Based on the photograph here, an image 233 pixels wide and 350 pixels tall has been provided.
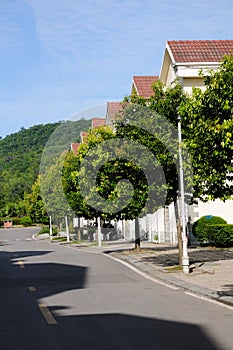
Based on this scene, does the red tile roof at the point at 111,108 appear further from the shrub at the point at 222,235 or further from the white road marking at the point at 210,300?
the white road marking at the point at 210,300

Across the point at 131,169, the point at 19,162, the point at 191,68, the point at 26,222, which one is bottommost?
the point at 26,222

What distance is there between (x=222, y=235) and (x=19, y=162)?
115507 millimetres

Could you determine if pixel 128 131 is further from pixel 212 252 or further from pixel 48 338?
pixel 48 338

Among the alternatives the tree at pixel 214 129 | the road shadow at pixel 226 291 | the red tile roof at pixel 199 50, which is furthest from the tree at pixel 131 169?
the tree at pixel 214 129

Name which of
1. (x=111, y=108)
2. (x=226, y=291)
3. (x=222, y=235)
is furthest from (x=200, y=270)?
(x=111, y=108)

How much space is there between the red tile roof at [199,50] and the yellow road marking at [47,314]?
74.0 ft

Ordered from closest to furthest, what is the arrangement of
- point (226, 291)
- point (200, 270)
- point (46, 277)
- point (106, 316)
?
point (106, 316) → point (226, 291) → point (46, 277) → point (200, 270)

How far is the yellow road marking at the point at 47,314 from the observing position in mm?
10117

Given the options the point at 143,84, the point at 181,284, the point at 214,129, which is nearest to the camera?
the point at 214,129

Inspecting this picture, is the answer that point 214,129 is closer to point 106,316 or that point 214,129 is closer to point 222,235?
point 106,316

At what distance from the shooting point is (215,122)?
37.2ft

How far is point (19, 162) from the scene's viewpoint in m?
141

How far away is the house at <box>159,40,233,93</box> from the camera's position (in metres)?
32.2

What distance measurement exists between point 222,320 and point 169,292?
446 centimetres
